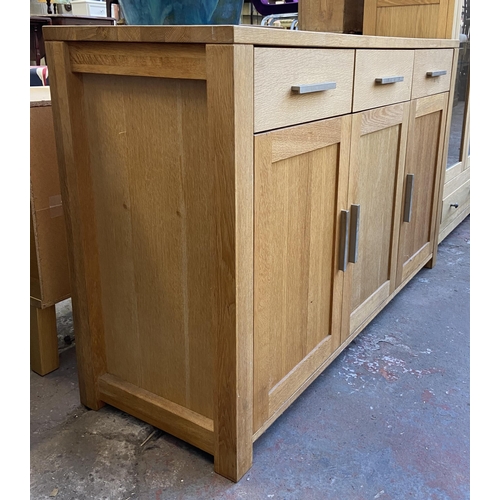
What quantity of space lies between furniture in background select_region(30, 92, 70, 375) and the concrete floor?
0.11 meters

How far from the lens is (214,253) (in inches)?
38.3

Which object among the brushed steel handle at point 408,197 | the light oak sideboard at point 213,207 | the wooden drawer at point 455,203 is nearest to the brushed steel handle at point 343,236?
the light oak sideboard at point 213,207

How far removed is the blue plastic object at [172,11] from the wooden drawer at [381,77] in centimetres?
36

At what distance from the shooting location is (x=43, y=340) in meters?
1.43

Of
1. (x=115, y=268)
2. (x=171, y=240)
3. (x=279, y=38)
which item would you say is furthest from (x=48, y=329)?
(x=279, y=38)

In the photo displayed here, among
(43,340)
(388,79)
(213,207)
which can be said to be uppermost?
(388,79)

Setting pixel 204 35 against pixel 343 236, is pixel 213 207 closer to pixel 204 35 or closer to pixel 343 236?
pixel 204 35

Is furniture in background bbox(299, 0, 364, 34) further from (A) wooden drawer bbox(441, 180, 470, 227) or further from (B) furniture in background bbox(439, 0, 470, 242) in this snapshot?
(A) wooden drawer bbox(441, 180, 470, 227)

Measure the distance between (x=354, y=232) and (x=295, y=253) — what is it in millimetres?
264

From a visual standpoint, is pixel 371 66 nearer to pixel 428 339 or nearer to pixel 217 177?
pixel 217 177

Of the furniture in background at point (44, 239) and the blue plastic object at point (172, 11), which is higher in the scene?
the blue plastic object at point (172, 11)

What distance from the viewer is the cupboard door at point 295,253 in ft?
3.36

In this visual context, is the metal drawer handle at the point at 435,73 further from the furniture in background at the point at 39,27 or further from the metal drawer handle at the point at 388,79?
the furniture in background at the point at 39,27

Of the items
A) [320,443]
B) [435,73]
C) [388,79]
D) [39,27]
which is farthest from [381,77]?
[39,27]
